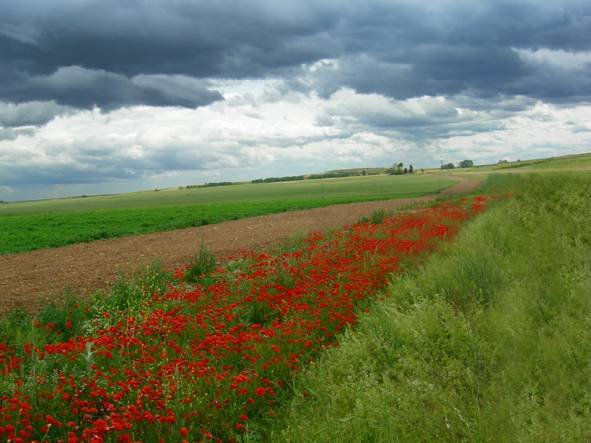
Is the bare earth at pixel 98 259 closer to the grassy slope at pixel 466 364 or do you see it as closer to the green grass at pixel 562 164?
the grassy slope at pixel 466 364

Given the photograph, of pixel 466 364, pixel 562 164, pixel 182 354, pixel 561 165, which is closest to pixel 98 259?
pixel 182 354

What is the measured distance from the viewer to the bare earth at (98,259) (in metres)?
11.0

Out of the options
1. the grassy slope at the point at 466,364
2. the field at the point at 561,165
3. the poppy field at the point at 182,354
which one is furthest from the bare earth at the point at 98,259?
the field at the point at 561,165

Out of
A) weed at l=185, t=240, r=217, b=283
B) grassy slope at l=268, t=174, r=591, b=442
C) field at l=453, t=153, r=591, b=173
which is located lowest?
grassy slope at l=268, t=174, r=591, b=442

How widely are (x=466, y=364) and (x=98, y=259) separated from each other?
1305cm

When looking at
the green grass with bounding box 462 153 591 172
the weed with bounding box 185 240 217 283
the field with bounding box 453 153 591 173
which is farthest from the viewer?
the green grass with bounding box 462 153 591 172

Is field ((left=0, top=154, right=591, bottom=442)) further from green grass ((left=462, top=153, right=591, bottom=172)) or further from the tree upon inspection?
the tree

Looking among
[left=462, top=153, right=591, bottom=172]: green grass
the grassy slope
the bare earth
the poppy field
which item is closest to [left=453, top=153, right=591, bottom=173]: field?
[left=462, top=153, right=591, bottom=172]: green grass

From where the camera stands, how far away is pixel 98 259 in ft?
51.3

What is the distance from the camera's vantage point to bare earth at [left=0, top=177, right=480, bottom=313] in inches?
434

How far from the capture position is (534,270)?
27.9 feet

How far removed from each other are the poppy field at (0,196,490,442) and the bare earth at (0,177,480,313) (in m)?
2.25

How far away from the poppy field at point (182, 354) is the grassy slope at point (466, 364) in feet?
1.48

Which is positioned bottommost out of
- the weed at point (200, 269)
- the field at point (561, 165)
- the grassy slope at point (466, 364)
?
the grassy slope at point (466, 364)
